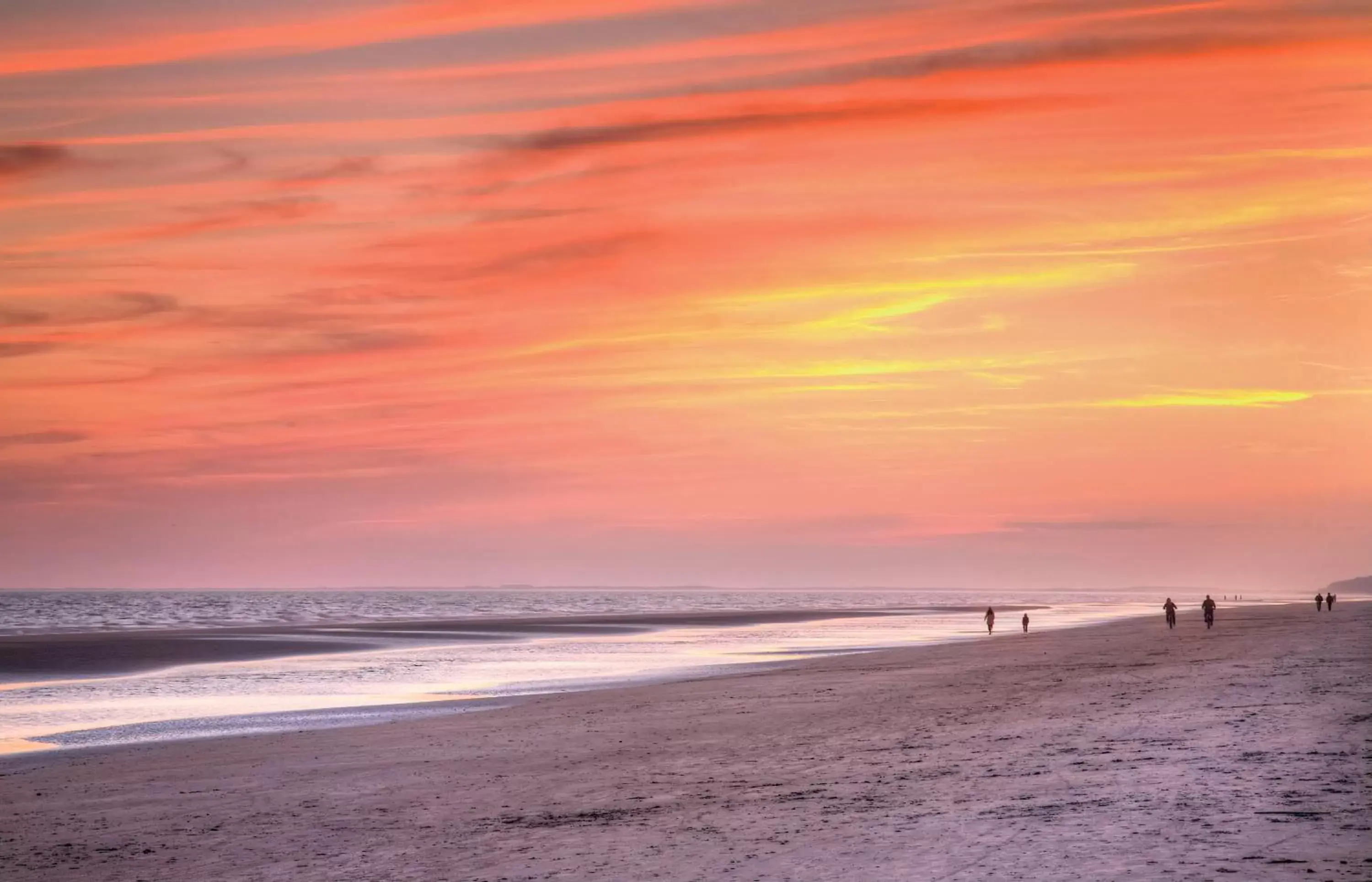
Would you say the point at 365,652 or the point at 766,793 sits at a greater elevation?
the point at 766,793

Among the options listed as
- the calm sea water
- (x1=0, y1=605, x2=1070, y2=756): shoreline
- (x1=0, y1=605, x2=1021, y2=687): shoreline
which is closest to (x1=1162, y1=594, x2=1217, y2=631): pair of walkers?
the calm sea water

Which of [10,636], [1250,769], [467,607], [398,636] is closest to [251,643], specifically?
[398,636]

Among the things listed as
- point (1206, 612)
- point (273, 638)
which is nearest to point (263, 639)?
point (273, 638)

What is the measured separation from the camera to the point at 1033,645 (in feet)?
→ 178

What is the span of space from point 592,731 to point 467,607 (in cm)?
15535

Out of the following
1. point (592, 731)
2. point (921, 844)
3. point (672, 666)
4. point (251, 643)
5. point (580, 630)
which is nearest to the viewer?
point (921, 844)

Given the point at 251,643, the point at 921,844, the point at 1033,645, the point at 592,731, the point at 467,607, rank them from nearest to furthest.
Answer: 1. the point at 921,844
2. the point at 592,731
3. the point at 1033,645
4. the point at 251,643
5. the point at 467,607

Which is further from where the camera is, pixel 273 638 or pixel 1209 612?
pixel 273 638

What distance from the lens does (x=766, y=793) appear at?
1722cm

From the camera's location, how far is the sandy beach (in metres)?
12.8

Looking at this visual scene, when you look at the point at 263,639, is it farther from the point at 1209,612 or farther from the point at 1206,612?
the point at 1209,612

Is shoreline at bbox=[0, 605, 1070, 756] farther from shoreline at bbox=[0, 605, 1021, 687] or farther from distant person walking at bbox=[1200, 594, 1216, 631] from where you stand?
distant person walking at bbox=[1200, 594, 1216, 631]

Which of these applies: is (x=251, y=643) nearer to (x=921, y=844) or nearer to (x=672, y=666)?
(x=672, y=666)

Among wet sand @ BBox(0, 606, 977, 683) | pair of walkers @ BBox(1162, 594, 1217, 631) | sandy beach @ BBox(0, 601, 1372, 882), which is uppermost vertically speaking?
pair of walkers @ BBox(1162, 594, 1217, 631)
